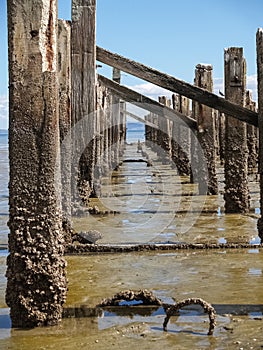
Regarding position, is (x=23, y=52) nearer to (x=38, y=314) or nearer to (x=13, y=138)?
(x=13, y=138)

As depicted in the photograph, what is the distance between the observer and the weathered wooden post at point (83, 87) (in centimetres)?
857

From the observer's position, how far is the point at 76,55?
8.69 metres

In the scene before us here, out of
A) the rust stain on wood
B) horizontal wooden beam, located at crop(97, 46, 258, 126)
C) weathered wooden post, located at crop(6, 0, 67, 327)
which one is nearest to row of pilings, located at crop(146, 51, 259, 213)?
horizontal wooden beam, located at crop(97, 46, 258, 126)

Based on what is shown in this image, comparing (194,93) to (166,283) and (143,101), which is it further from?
(166,283)

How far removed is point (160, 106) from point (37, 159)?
17.2 ft

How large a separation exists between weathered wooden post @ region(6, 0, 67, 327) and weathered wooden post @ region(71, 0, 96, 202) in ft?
13.0

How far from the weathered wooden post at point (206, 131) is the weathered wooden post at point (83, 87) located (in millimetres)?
3211

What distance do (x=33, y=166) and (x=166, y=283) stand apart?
1.72 m

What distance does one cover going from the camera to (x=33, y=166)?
455 centimetres

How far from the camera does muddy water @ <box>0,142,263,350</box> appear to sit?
429 centimetres

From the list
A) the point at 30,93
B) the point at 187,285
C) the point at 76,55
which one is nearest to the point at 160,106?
A: the point at 76,55

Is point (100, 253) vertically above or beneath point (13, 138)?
Answer: beneath

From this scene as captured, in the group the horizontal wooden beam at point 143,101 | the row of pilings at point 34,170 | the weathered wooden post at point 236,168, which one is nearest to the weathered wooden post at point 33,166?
the row of pilings at point 34,170

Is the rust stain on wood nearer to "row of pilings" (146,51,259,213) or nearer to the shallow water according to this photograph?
the shallow water
